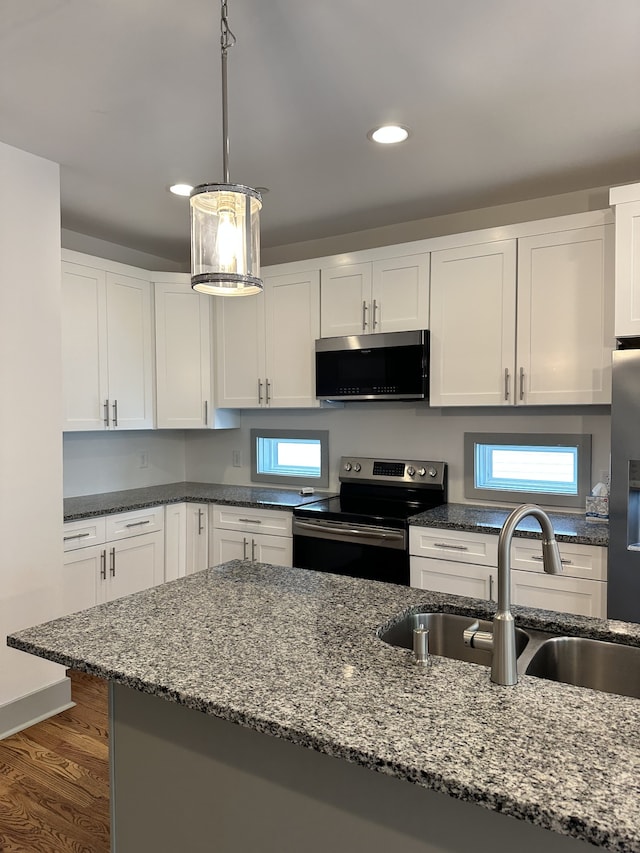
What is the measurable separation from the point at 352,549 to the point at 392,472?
72 cm

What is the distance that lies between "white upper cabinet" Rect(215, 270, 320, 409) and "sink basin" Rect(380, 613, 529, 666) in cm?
219

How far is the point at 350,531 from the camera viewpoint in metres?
3.15

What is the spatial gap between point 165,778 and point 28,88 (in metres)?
2.26

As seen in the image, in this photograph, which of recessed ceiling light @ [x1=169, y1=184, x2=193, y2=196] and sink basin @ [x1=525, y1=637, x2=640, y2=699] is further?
recessed ceiling light @ [x1=169, y1=184, x2=193, y2=196]

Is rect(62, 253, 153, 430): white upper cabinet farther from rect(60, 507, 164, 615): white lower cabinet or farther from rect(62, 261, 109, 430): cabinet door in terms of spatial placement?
rect(60, 507, 164, 615): white lower cabinet

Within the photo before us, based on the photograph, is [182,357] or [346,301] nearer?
[346,301]

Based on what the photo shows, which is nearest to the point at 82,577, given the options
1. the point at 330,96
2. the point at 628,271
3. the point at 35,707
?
the point at 35,707

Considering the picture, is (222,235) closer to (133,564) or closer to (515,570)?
(515,570)

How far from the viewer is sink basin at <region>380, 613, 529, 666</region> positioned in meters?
1.60

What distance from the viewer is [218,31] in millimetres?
1792

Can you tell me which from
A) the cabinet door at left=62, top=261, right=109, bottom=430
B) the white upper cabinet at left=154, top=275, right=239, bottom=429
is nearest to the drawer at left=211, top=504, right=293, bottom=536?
the white upper cabinet at left=154, top=275, right=239, bottom=429

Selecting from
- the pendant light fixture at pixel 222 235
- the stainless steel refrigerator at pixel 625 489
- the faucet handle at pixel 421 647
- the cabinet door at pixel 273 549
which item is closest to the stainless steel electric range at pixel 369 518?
the cabinet door at pixel 273 549

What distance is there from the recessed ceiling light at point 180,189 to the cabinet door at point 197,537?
6.21 ft

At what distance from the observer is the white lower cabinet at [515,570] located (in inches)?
102
